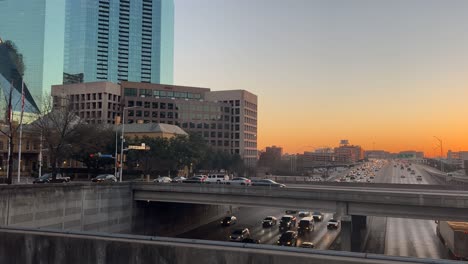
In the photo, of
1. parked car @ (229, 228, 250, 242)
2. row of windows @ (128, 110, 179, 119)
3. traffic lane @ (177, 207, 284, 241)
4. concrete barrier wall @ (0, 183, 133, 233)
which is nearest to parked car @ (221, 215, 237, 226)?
traffic lane @ (177, 207, 284, 241)

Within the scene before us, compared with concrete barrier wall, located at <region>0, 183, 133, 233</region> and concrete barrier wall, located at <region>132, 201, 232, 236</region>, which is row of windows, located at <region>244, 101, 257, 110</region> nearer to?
concrete barrier wall, located at <region>132, 201, 232, 236</region>

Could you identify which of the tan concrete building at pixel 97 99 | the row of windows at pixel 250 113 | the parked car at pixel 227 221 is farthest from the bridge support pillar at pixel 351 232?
the tan concrete building at pixel 97 99

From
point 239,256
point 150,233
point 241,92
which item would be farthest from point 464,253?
point 241,92

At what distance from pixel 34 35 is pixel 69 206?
177655 mm

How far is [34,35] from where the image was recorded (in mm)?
186750

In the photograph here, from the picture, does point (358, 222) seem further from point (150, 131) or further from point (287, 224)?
point (150, 131)

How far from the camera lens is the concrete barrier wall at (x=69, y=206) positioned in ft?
100

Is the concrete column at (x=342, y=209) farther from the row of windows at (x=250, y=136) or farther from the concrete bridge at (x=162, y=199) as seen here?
the row of windows at (x=250, y=136)

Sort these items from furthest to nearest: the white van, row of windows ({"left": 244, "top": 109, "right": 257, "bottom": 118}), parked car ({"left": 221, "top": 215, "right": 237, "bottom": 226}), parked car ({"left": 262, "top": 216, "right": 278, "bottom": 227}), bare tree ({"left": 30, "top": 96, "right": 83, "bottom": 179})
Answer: row of windows ({"left": 244, "top": 109, "right": 257, "bottom": 118})
parked car ({"left": 262, "top": 216, "right": 278, "bottom": 227})
parked car ({"left": 221, "top": 215, "right": 237, "bottom": 226})
bare tree ({"left": 30, "top": 96, "right": 83, "bottom": 179})
the white van

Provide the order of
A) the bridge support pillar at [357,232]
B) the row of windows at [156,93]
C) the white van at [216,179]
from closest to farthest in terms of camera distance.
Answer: the bridge support pillar at [357,232]
the white van at [216,179]
the row of windows at [156,93]

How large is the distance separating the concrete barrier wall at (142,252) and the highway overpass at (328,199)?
28193 mm

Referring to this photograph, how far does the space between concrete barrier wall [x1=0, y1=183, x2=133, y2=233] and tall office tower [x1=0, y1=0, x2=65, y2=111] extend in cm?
15956

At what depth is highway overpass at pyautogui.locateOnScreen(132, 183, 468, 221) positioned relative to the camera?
109 ft

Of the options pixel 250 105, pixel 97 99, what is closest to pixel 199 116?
pixel 250 105
